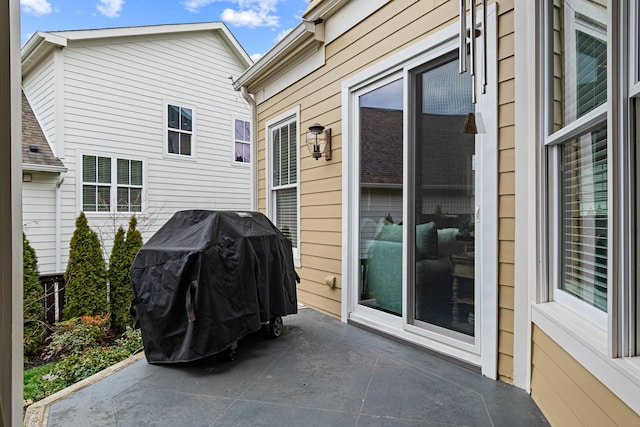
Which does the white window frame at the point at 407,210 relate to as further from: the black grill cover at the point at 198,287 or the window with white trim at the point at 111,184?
the window with white trim at the point at 111,184

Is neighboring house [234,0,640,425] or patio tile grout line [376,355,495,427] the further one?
patio tile grout line [376,355,495,427]

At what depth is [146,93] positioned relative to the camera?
314 inches

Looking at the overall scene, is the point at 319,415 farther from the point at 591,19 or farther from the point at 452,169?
the point at 591,19

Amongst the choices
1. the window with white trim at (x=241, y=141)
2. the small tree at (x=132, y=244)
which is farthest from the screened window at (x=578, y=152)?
the window with white trim at (x=241, y=141)

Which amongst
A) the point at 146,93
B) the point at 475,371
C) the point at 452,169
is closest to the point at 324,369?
the point at 475,371

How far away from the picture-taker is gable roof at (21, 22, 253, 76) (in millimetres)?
6754

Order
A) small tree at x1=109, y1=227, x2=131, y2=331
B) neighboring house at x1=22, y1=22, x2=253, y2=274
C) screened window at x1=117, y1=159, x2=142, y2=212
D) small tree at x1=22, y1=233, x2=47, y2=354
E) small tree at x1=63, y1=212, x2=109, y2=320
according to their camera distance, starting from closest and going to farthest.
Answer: small tree at x1=22, y1=233, x2=47, y2=354 < small tree at x1=63, y1=212, x2=109, y2=320 < small tree at x1=109, y1=227, x2=131, y2=331 < neighboring house at x1=22, y1=22, x2=253, y2=274 < screened window at x1=117, y1=159, x2=142, y2=212

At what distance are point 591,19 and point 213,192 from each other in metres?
8.09

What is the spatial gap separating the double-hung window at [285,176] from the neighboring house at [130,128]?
91.4 inches

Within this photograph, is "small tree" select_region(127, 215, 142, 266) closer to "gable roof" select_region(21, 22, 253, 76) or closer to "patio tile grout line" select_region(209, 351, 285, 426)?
"patio tile grout line" select_region(209, 351, 285, 426)

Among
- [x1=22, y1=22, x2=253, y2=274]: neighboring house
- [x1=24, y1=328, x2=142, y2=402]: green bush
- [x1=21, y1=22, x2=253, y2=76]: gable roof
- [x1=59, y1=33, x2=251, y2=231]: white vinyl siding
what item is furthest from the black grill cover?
[x1=21, y1=22, x2=253, y2=76]: gable roof

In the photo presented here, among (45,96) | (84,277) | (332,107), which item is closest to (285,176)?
(332,107)

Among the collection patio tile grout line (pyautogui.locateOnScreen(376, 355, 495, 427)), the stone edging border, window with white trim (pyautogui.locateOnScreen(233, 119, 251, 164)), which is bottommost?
the stone edging border

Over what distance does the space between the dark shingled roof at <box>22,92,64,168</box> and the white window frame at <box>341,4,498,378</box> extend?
5.69 metres
